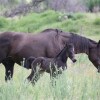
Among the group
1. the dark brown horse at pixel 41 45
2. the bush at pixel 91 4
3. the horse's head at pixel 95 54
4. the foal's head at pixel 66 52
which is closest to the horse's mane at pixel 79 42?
the dark brown horse at pixel 41 45

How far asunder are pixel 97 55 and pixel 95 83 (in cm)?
383

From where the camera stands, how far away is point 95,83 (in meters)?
4.79

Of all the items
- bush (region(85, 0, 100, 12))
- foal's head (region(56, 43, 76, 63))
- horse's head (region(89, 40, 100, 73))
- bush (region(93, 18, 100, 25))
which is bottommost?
bush (region(85, 0, 100, 12))

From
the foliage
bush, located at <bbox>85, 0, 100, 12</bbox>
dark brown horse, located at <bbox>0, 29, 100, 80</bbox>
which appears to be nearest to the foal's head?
dark brown horse, located at <bbox>0, 29, 100, 80</bbox>

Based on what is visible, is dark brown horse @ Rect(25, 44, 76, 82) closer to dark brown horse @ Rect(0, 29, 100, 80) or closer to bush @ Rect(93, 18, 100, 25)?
dark brown horse @ Rect(0, 29, 100, 80)

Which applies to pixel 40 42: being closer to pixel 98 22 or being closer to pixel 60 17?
pixel 98 22

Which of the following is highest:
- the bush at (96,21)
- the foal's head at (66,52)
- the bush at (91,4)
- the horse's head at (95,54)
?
the foal's head at (66,52)

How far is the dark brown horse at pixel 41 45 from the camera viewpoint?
8.28 m

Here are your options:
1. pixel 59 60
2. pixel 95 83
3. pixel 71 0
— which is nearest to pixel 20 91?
pixel 95 83

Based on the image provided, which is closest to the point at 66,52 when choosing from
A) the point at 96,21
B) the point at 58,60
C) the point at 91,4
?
the point at 58,60

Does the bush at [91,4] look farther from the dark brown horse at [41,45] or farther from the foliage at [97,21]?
the dark brown horse at [41,45]

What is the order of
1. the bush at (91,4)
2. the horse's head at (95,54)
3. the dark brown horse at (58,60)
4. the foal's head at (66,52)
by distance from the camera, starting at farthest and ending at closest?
the bush at (91,4) → the horse's head at (95,54) → the foal's head at (66,52) → the dark brown horse at (58,60)

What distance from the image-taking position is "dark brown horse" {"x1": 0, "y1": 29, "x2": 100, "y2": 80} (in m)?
8.28

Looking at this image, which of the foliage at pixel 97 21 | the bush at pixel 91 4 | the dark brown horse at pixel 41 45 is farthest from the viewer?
the bush at pixel 91 4
